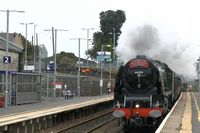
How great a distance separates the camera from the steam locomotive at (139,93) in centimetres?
2478

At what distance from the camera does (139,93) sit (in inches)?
1021

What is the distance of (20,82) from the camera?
142 feet

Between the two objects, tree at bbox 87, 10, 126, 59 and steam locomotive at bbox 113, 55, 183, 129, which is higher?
tree at bbox 87, 10, 126, 59

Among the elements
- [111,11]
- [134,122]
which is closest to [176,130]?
[134,122]

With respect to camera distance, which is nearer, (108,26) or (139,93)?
(139,93)

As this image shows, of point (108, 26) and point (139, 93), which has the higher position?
point (108, 26)

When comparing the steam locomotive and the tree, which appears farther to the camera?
the tree

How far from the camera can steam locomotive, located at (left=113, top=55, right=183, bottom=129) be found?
24.8 meters

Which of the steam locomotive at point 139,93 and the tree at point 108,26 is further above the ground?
the tree at point 108,26

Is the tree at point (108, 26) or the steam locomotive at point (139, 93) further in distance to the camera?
the tree at point (108, 26)

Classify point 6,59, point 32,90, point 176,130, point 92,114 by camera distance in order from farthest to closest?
point 32,90 → point 92,114 → point 6,59 → point 176,130

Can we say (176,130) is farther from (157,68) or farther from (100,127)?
(100,127)

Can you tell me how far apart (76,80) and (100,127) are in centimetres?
3525

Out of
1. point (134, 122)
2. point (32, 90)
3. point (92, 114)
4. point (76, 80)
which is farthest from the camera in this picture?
point (76, 80)
